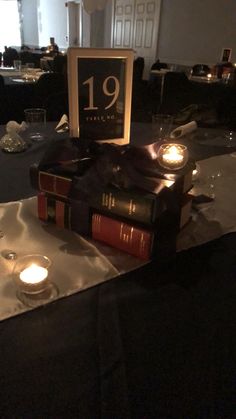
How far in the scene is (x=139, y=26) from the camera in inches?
254

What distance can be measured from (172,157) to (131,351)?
422 millimetres

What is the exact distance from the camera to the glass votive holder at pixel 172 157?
72cm

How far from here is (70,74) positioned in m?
0.83

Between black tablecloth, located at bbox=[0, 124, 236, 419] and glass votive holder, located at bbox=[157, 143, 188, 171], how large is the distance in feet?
0.71

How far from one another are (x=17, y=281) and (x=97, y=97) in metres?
0.54

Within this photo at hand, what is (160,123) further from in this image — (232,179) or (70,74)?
(70,74)

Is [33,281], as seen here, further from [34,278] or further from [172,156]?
[172,156]

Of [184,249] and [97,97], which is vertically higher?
[97,97]

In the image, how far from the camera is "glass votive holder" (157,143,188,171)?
0.72 meters

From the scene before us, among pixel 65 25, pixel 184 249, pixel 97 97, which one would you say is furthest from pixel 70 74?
pixel 65 25

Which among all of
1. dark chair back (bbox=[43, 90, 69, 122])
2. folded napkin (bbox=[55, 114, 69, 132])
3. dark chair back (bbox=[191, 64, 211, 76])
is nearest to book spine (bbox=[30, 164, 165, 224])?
folded napkin (bbox=[55, 114, 69, 132])

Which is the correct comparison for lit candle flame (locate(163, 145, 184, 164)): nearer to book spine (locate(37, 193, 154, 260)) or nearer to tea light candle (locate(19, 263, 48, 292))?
book spine (locate(37, 193, 154, 260))

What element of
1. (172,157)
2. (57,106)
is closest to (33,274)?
(172,157)

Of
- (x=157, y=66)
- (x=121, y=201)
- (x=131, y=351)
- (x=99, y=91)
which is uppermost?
(x=99, y=91)
